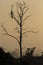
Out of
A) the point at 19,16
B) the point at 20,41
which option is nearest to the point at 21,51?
the point at 20,41

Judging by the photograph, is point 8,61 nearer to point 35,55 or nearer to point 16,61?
point 16,61

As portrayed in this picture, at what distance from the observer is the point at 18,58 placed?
9570 mm

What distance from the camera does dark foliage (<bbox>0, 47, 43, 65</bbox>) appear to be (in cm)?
910

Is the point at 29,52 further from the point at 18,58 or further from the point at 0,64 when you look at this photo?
the point at 0,64

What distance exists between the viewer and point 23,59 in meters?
9.30

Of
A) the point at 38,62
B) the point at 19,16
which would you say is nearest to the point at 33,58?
the point at 38,62

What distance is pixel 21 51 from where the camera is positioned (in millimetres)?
9195

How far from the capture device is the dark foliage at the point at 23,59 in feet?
29.9

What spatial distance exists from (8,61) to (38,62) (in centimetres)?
66

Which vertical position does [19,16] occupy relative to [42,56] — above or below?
above

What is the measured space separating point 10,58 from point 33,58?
0.52 meters

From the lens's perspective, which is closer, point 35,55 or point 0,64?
point 0,64

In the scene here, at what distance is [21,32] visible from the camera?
9.34m

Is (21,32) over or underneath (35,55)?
over
